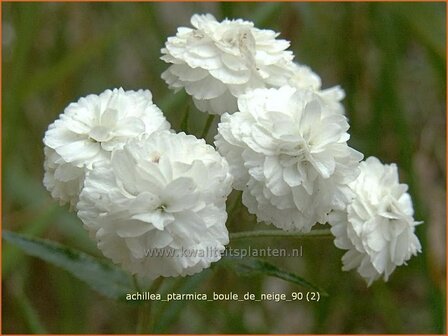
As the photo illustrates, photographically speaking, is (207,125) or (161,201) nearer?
(161,201)

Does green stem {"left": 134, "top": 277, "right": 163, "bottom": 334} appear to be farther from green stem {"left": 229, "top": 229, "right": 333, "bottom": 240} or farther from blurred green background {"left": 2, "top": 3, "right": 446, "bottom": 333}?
blurred green background {"left": 2, "top": 3, "right": 446, "bottom": 333}

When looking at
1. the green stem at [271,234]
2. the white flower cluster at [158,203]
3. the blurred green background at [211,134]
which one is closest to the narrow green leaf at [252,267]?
the green stem at [271,234]

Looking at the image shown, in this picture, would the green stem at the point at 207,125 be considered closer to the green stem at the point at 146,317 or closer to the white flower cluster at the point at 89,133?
the white flower cluster at the point at 89,133

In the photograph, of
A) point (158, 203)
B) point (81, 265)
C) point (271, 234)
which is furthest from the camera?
point (81, 265)

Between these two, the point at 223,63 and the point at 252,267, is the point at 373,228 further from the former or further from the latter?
the point at 223,63

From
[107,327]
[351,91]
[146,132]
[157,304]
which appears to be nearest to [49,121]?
[107,327]

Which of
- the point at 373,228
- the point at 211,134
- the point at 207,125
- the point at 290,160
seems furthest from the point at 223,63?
the point at 211,134

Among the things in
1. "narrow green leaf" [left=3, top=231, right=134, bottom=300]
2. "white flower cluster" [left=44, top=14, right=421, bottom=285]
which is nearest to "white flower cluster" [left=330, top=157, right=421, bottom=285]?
"white flower cluster" [left=44, top=14, right=421, bottom=285]
